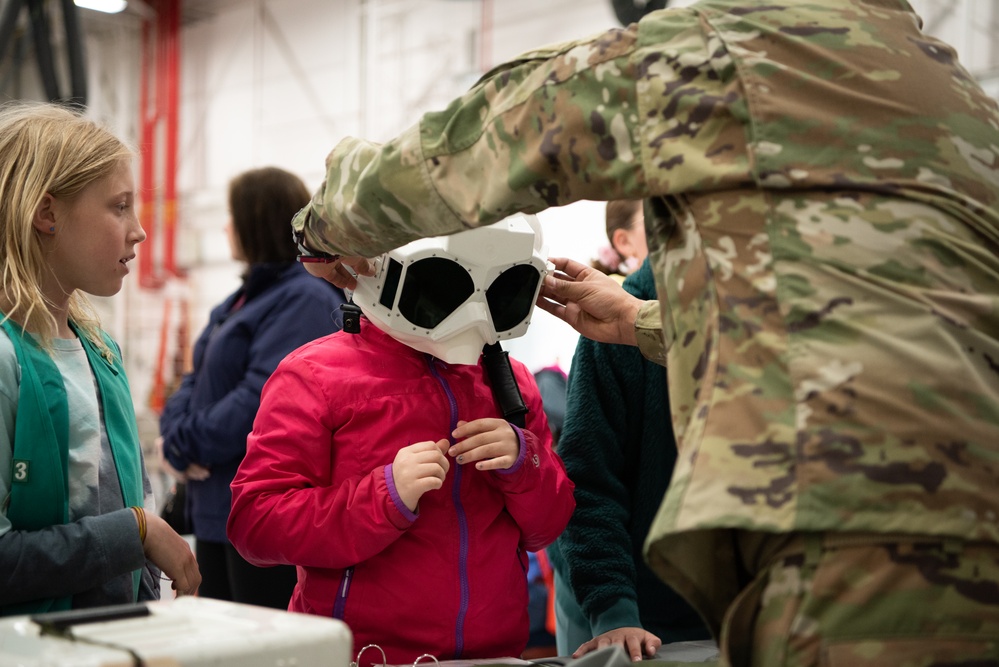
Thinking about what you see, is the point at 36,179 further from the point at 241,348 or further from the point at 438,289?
the point at 241,348

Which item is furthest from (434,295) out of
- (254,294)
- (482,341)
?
(254,294)

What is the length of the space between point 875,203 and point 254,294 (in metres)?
2.14

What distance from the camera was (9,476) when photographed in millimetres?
1320

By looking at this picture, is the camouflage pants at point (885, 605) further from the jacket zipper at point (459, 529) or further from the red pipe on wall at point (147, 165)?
the red pipe on wall at point (147, 165)

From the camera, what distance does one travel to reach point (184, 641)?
0.89 metres

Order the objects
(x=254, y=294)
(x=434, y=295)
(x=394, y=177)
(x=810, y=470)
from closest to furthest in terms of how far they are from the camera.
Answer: (x=810, y=470) < (x=394, y=177) < (x=434, y=295) < (x=254, y=294)

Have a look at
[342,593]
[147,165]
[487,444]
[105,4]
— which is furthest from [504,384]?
[147,165]

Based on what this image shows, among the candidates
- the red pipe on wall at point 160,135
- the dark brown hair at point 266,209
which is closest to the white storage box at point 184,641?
the dark brown hair at point 266,209

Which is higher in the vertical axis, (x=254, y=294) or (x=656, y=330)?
(x=656, y=330)

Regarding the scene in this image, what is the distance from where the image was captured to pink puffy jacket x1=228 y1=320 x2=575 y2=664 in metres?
1.46

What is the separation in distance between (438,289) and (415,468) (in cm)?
33

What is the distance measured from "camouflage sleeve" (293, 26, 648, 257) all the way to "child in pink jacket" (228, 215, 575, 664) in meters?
0.40

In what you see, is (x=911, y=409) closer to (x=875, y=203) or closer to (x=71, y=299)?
(x=875, y=203)

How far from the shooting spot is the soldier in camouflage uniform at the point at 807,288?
34.6 inches
